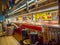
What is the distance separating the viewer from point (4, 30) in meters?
9.22

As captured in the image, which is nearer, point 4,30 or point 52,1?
point 52,1

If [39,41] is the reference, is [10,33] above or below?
below

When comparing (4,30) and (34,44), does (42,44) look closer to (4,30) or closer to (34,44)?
(34,44)

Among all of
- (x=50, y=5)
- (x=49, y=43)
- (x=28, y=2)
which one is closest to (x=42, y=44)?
(x=49, y=43)

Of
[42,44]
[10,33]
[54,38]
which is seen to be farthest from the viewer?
[10,33]

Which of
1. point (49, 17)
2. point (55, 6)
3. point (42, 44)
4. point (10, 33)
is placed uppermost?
point (55, 6)

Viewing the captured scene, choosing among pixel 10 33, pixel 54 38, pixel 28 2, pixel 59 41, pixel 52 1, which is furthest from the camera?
pixel 10 33

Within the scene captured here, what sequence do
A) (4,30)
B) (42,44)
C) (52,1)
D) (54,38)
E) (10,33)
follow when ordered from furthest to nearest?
(4,30) < (10,33) < (42,44) < (52,1) < (54,38)

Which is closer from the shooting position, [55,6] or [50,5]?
[55,6]

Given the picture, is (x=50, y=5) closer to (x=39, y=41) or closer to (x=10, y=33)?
(x=39, y=41)

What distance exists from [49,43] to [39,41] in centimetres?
39

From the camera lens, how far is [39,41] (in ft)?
6.72

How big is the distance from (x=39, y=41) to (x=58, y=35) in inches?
22.8

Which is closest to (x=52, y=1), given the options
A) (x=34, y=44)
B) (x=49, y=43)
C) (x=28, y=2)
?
(x=49, y=43)
